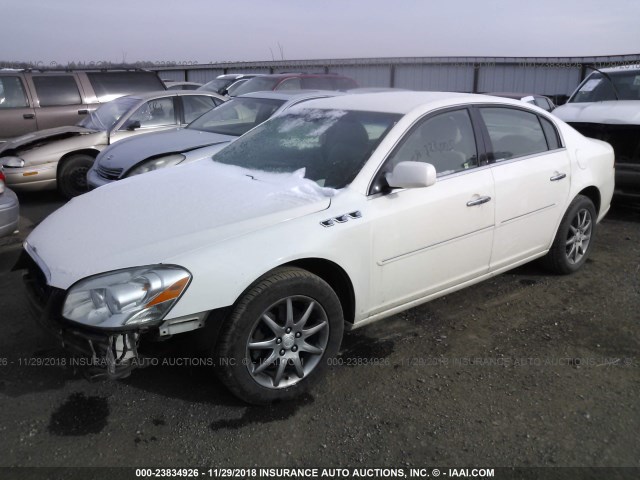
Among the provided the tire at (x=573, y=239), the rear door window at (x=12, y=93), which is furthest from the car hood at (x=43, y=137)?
the tire at (x=573, y=239)

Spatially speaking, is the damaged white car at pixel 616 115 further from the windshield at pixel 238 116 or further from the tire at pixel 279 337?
the tire at pixel 279 337

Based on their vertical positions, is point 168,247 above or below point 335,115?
below

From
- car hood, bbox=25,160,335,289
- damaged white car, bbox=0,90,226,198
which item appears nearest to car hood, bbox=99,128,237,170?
damaged white car, bbox=0,90,226,198

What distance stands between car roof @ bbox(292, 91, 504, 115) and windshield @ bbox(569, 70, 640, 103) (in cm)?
435

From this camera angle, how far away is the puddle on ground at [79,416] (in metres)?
2.76

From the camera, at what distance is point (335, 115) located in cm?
388

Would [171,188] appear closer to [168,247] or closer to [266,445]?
[168,247]

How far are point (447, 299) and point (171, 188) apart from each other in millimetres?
2285

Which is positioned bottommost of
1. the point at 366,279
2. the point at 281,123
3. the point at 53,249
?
the point at 366,279

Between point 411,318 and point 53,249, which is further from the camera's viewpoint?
point 411,318

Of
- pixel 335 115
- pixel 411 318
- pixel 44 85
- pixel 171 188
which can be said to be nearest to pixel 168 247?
pixel 171 188

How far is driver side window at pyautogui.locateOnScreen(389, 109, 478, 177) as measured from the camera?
11.4 ft

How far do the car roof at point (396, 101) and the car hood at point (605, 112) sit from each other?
317 cm

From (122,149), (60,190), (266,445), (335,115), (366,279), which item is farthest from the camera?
(60,190)
